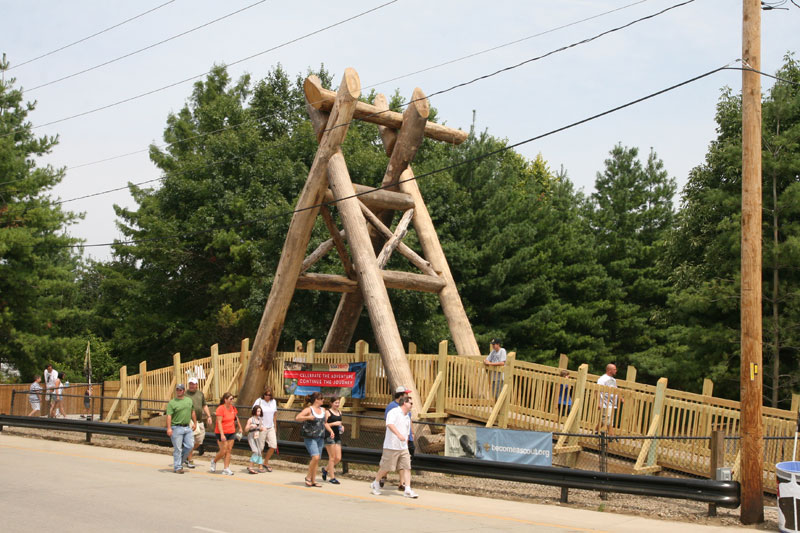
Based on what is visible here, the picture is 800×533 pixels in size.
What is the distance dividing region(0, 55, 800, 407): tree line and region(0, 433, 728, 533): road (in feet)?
53.5

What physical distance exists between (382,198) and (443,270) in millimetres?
2289

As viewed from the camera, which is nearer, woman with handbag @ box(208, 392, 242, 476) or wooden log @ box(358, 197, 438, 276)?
woman with handbag @ box(208, 392, 242, 476)

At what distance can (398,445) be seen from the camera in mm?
12812

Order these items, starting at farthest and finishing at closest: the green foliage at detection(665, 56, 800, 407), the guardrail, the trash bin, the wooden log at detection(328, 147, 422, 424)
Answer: the green foliage at detection(665, 56, 800, 407) → the wooden log at detection(328, 147, 422, 424) → the guardrail → the trash bin

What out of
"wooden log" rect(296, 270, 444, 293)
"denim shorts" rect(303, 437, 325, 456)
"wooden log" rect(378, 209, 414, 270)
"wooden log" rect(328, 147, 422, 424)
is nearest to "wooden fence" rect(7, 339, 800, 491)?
"wooden log" rect(328, 147, 422, 424)

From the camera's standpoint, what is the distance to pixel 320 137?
2009 cm

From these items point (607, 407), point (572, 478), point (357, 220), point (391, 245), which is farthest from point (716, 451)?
point (391, 245)

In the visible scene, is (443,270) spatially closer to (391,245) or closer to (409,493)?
(391,245)

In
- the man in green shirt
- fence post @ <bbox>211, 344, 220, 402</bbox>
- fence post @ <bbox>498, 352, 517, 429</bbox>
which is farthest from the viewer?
fence post @ <bbox>211, 344, 220, 402</bbox>

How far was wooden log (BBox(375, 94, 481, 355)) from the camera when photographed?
19.5m

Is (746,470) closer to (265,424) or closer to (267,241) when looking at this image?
(265,424)

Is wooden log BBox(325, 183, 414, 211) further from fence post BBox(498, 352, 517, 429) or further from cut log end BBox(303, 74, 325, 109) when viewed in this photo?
fence post BBox(498, 352, 517, 429)

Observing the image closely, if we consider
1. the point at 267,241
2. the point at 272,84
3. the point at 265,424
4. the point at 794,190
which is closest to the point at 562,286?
the point at 267,241

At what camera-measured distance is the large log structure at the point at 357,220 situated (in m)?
19.0
